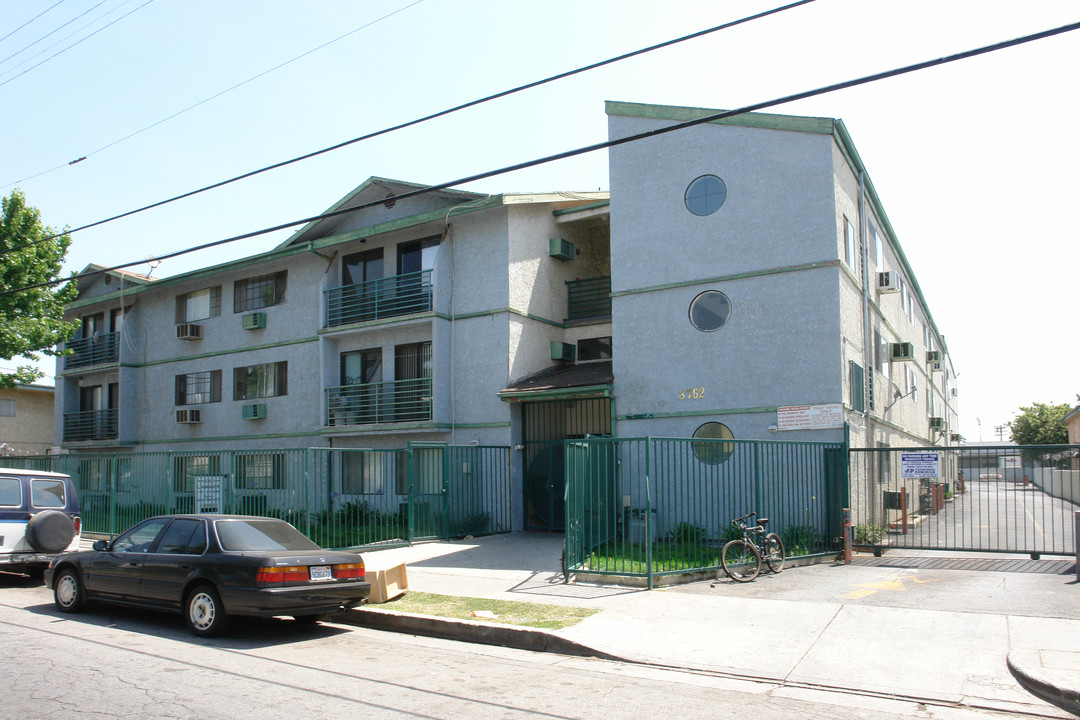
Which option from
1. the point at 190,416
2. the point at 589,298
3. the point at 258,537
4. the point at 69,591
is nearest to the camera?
the point at 258,537

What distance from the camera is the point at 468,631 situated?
914cm

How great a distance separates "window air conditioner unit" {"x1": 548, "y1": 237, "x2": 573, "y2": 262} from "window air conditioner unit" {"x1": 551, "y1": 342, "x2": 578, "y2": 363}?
7.56 feet

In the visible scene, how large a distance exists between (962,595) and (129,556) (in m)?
10.5

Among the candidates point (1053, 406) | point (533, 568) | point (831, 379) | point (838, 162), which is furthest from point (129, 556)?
point (1053, 406)

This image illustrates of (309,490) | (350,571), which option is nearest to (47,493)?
(309,490)

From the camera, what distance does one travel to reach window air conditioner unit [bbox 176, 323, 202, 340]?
1061 inches

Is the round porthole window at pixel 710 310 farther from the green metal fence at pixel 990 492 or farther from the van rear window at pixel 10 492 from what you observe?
the van rear window at pixel 10 492

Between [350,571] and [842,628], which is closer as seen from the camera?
[842,628]

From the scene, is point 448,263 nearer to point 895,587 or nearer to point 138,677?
point 895,587

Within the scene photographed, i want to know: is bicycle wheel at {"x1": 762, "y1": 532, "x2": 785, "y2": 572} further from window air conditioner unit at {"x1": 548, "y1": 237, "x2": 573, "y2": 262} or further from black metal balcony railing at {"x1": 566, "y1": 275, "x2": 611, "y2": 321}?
window air conditioner unit at {"x1": 548, "y1": 237, "x2": 573, "y2": 262}

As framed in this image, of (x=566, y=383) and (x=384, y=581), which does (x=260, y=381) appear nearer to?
(x=566, y=383)

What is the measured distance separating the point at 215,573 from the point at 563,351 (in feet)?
43.7

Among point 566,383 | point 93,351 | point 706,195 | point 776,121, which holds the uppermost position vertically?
point 776,121

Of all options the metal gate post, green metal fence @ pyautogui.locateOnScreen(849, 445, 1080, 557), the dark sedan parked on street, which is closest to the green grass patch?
the dark sedan parked on street
